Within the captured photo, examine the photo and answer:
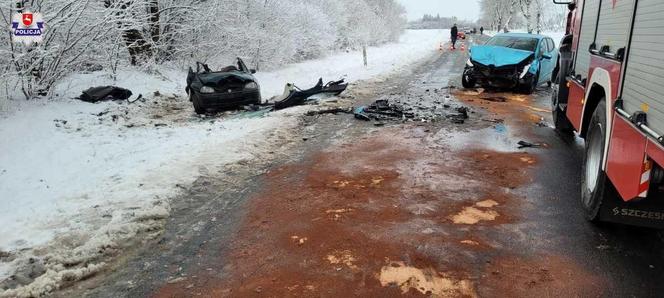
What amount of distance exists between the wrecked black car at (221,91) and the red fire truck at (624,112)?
7283 mm

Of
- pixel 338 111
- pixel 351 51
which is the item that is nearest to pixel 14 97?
pixel 338 111

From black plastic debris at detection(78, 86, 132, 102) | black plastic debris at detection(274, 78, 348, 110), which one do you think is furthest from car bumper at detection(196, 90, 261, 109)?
black plastic debris at detection(78, 86, 132, 102)

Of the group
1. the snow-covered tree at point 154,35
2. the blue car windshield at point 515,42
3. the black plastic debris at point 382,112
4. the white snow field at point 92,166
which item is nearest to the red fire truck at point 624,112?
the white snow field at point 92,166

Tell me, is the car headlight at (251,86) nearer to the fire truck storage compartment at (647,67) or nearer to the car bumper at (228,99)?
the car bumper at (228,99)

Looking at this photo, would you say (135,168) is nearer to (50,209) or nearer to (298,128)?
(50,209)

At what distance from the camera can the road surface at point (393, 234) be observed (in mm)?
3396

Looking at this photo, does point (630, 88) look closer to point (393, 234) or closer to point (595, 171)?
point (595, 171)

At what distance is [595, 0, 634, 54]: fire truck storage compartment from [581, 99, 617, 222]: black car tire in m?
0.59

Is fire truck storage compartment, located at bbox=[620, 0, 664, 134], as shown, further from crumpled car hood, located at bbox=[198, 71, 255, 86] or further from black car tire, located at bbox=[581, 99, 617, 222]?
crumpled car hood, located at bbox=[198, 71, 255, 86]

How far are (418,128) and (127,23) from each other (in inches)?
315

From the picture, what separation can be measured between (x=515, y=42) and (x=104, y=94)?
11.4 meters

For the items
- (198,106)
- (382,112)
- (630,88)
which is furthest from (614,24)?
(198,106)

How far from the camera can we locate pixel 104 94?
10914mm

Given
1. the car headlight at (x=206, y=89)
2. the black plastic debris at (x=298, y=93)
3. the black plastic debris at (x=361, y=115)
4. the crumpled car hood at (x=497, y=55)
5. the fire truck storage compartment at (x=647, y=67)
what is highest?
the fire truck storage compartment at (x=647, y=67)
